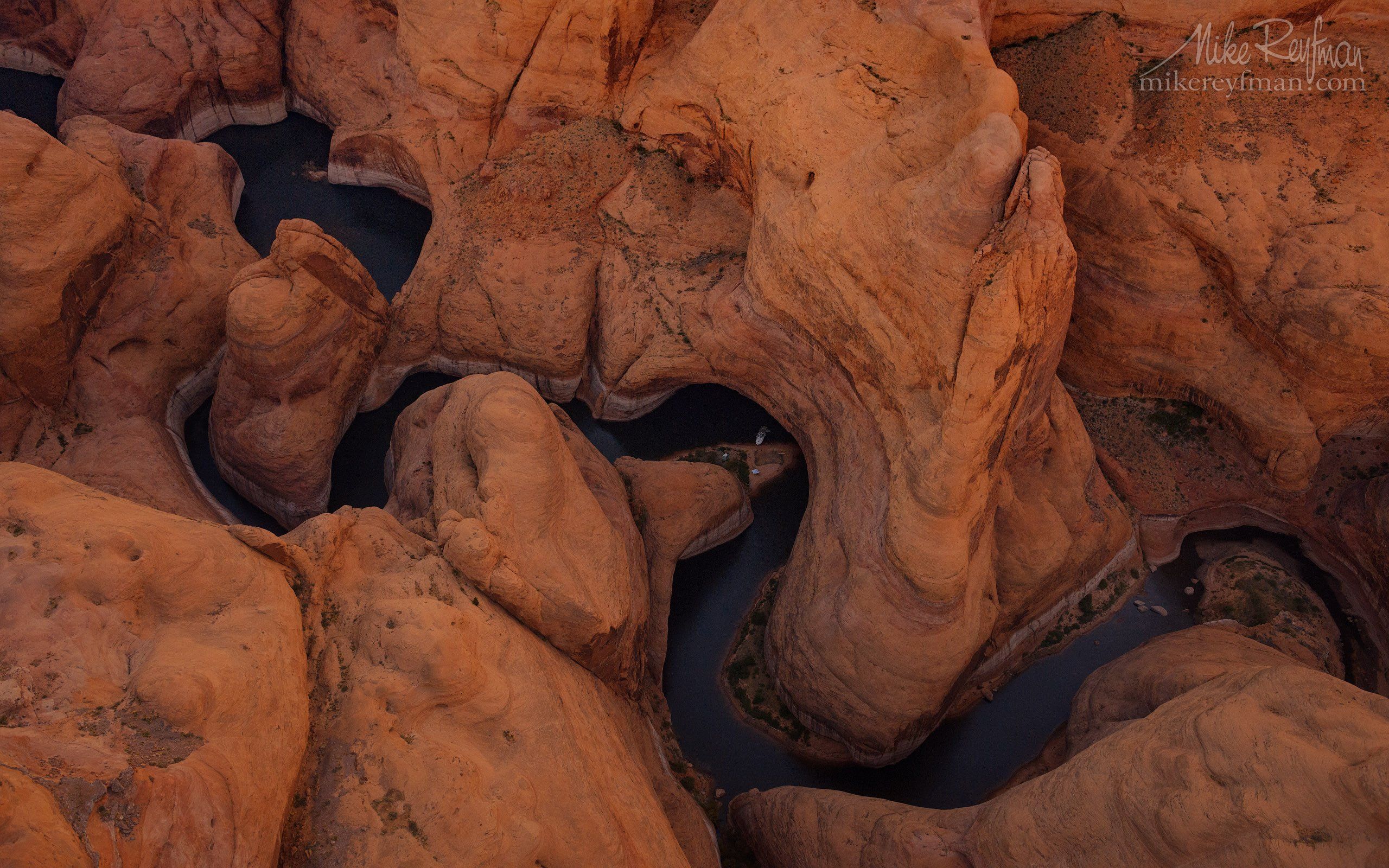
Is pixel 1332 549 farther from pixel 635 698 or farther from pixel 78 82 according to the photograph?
pixel 78 82

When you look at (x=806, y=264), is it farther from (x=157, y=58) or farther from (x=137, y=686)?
(x=157, y=58)

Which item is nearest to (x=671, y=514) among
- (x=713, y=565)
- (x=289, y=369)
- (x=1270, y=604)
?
(x=713, y=565)

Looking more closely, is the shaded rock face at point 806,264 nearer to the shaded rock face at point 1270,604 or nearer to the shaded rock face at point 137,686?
the shaded rock face at point 1270,604

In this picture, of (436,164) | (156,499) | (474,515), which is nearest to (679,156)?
(436,164)

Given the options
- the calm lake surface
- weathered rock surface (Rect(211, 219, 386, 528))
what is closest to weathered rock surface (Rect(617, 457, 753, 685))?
the calm lake surface

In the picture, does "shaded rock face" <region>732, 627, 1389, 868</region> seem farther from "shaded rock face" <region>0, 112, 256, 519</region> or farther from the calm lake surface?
"shaded rock face" <region>0, 112, 256, 519</region>

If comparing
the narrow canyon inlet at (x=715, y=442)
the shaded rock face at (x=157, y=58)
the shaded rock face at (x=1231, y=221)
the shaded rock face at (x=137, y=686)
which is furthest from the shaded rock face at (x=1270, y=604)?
the shaded rock face at (x=157, y=58)
